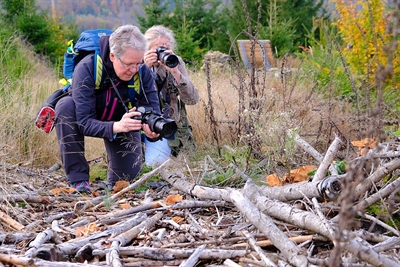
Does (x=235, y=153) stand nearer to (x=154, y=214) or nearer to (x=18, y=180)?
(x=154, y=214)

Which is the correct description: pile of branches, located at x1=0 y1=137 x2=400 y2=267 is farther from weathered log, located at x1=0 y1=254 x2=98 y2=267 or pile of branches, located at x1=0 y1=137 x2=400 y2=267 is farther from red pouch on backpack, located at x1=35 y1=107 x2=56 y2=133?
red pouch on backpack, located at x1=35 y1=107 x2=56 y2=133

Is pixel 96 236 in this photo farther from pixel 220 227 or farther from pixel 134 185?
pixel 134 185

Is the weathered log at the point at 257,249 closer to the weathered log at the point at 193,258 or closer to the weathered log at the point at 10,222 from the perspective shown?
the weathered log at the point at 193,258

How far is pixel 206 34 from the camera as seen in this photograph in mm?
15383

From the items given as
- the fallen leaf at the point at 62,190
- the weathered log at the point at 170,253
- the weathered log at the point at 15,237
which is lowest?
the fallen leaf at the point at 62,190

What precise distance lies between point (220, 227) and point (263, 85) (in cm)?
176

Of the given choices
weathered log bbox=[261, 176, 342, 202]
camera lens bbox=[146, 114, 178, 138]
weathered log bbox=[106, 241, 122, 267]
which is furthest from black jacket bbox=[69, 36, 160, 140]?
weathered log bbox=[106, 241, 122, 267]

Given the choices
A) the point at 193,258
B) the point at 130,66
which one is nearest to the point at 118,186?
the point at 130,66

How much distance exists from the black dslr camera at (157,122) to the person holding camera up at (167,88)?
73cm

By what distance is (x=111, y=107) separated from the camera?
390 cm

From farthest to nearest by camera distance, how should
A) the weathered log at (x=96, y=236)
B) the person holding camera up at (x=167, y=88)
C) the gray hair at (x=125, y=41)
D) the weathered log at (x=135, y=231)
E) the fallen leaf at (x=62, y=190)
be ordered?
the person holding camera up at (x=167, y=88) → the gray hair at (x=125, y=41) → the fallen leaf at (x=62, y=190) → the weathered log at (x=135, y=231) → the weathered log at (x=96, y=236)

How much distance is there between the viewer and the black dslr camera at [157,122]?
3.46 m

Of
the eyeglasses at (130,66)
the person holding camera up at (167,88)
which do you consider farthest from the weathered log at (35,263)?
the person holding camera up at (167,88)

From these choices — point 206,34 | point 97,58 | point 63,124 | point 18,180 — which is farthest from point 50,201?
point 206,34
